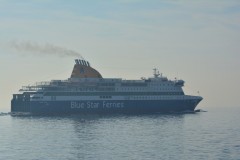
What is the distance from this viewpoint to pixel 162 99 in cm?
12625

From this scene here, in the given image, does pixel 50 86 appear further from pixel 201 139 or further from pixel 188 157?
pixel 188 157

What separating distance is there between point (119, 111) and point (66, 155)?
73050 mm

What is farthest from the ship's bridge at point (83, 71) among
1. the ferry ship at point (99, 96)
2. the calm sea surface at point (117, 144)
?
the calm sea surface at point (117, 144)

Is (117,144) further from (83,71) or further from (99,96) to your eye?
(83,71)

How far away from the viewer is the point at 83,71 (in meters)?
129

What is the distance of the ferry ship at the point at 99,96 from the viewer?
118 metres

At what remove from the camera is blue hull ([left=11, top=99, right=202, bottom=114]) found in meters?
117

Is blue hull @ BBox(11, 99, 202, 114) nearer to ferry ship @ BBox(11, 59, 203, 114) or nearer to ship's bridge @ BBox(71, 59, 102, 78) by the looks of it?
ferry ship @ BBox(11, 59, 203, 114)

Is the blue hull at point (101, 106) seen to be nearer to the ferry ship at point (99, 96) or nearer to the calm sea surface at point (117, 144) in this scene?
the ferry ship at point (99, 96)

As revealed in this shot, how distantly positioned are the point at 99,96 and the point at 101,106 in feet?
8.19

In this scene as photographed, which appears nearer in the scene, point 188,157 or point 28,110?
point 188,157

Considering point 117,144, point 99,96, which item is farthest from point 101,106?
point 117,144

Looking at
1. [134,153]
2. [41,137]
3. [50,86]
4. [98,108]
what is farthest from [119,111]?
[134,153]

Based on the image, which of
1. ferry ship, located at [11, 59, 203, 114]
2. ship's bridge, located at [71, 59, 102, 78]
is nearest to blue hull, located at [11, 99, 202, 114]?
ferry ship, located at [11, 59, 203, 114]
